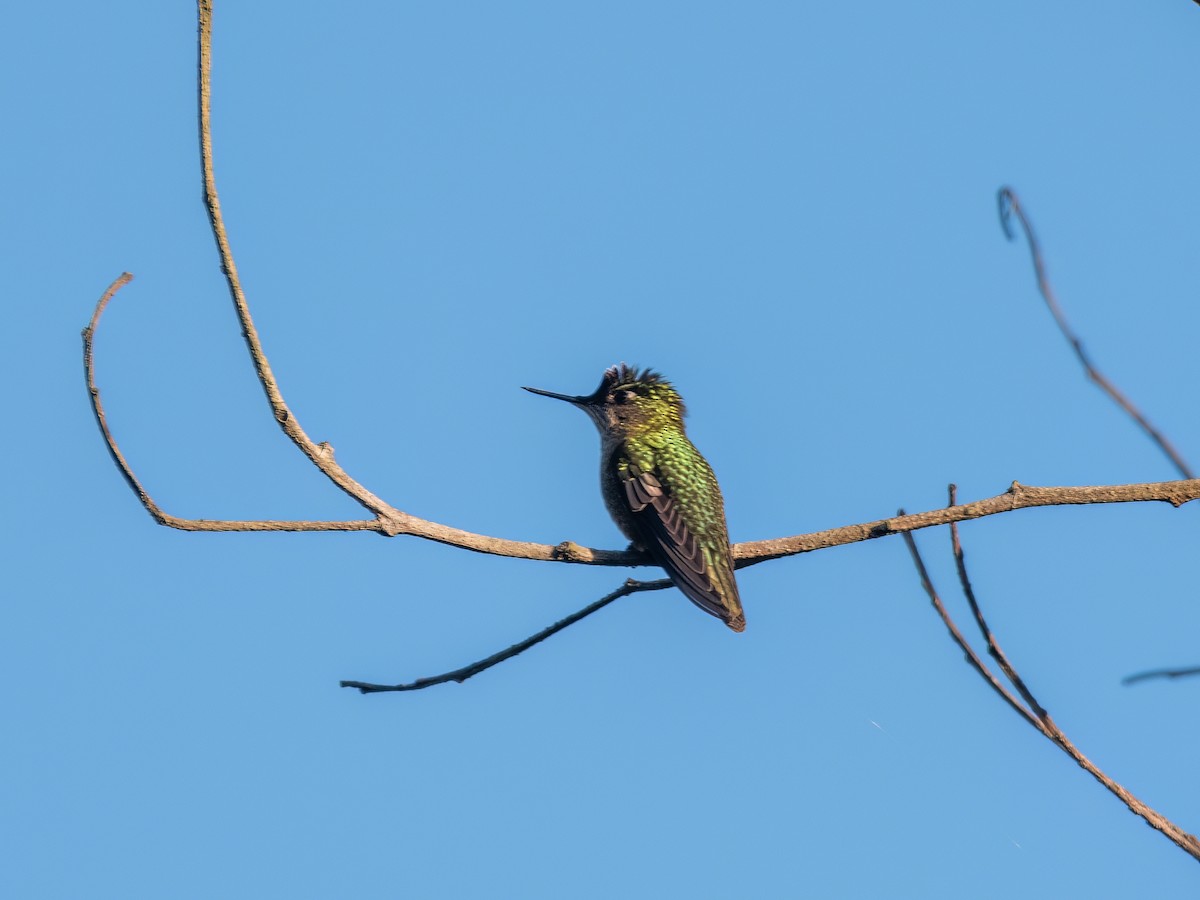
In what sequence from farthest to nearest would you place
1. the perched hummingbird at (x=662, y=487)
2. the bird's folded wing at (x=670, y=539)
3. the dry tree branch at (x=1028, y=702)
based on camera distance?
1. the perched hummingbird at (x=662, y=487)
2. the bird's folded wing at (x=670, y=539)
3. the dry tree branch at (x=1028, y=702)

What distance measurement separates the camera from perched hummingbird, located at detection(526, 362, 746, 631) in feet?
20.6

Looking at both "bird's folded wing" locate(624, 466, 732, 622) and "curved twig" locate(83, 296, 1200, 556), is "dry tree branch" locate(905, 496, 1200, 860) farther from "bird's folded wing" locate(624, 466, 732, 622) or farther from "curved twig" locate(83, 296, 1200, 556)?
"bird's folded wing" locate(624, 466, 732, 622)

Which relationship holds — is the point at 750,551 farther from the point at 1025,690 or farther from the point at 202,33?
the point at 202,33

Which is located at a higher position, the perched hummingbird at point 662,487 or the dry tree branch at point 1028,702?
the perched hummingbird at point 662,487

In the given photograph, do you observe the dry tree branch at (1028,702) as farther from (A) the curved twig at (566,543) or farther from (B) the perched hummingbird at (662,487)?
(B) the perched hummingbird at (662,487)

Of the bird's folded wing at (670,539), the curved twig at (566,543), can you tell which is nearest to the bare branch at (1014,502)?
the curved twig at (566,543)

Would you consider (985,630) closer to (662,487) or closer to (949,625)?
(949,625)

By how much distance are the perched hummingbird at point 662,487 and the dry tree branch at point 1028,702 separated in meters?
1.72

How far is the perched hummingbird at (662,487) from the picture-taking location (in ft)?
20.6

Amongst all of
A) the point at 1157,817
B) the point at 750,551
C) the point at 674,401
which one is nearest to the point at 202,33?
the point at 750,551

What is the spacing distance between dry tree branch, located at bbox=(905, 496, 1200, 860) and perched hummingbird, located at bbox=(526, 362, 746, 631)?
172 cm

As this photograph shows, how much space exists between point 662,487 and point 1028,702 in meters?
3.50

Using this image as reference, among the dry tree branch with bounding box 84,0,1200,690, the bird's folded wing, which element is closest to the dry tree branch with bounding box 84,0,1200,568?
the dry tree branch with bounding box 84,0,1200,690

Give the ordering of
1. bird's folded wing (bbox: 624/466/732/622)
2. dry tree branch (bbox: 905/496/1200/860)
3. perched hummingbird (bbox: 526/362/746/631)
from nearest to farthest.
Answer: dry tree branch (bbox: 905/496/1200/860) → bird's folded wing (bbox: 624/466/732/622) → perched hummingbird (bbox: 526/362/746/631)
